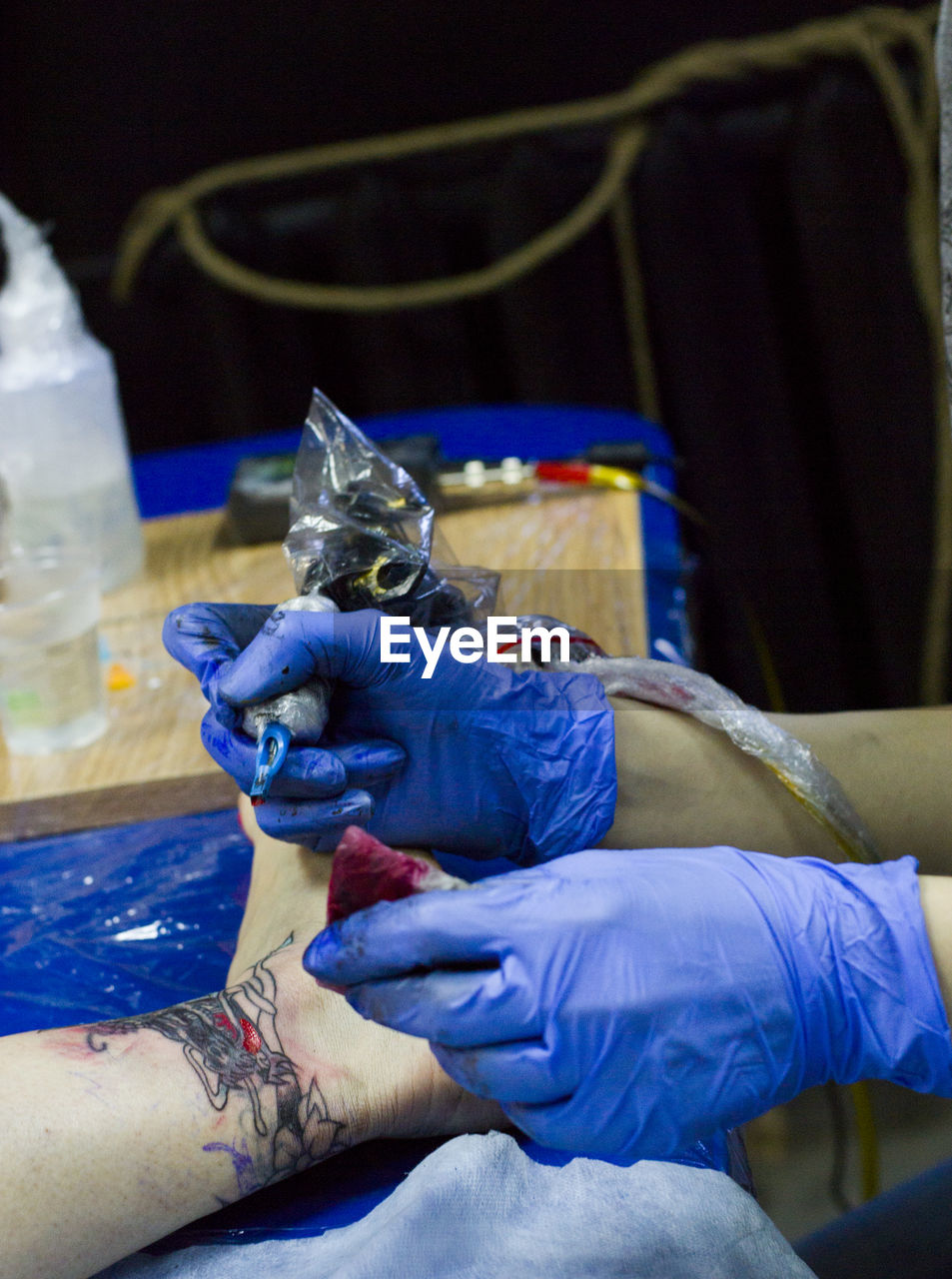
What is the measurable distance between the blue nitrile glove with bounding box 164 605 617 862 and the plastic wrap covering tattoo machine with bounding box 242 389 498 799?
0.03 m

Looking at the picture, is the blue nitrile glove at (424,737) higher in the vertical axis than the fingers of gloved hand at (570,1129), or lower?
higher

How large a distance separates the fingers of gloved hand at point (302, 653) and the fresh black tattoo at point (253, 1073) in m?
0.23

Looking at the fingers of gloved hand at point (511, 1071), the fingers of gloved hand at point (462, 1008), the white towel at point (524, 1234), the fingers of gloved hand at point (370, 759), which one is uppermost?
the fingers of gloved hand at point (370, 759)

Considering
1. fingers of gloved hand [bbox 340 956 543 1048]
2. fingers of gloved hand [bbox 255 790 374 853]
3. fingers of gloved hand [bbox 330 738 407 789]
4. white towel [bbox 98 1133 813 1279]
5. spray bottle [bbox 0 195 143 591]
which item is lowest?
white towel [bbox 98 1133 813 1279]

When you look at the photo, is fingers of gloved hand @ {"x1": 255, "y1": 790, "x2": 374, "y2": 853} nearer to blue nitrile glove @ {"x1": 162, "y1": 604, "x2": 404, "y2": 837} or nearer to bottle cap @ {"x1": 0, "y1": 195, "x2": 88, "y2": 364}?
blue nitrile glove @ {"x1": 162, "y1": 604, "x2": 404, "y2": 837}

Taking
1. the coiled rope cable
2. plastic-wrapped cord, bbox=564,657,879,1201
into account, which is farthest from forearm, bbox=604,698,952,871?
the coiled rope cable

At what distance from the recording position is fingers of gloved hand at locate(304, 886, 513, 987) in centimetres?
64

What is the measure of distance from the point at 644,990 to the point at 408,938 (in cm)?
14

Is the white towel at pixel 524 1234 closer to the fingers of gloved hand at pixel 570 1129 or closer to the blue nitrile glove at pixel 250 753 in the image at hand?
the fingers of gloved hand at pixel 570 1129

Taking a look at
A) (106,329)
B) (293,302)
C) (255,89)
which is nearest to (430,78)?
(255,89)

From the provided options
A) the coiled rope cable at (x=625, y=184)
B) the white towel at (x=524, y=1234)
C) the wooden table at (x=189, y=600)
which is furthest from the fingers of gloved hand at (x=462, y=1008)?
the coiled rope cable at (x=625, y=184)

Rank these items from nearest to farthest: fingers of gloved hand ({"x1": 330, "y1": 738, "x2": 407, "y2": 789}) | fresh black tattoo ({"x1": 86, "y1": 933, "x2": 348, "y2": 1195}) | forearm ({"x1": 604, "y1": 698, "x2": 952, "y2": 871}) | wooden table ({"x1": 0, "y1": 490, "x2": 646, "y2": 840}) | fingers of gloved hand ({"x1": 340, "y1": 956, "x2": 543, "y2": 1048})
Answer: fingers of gloved hand ({"x1": 340, "y1": 956, "x2": 543, "y2": 1048}) → fresh black tattoo ({"x1": 86, "y1": 933, "x2": 348, "y2": 1195}) → fingers of gloved hand ({"x1": 330, "y1": 738, "x2": 407, "y2": 789}) → forearm ({"x1": 604, "y1": 698, "x2": 952, "y2": 871}) → wooden table ({"x1": 0, "y1": 490, "x2": 646, "y2": 840})

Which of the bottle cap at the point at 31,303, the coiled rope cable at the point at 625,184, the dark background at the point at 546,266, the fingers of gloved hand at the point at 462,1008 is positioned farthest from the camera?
the dark background at the point at 546,266

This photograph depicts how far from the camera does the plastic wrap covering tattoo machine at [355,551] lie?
0.88m
